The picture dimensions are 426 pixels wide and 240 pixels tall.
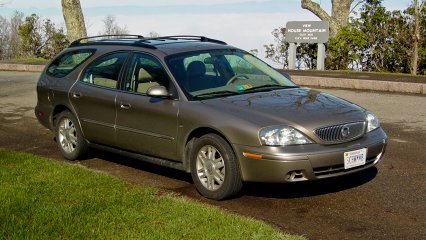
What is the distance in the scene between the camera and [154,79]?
677 cm

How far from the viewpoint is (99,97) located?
725 centimetres

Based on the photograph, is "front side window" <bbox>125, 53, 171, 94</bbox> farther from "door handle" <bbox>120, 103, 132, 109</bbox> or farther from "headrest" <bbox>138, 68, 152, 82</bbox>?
"door handle" <bbox>120, 103, 132, 109</bbox>

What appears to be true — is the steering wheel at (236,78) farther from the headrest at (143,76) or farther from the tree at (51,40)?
the tree at (51,40)

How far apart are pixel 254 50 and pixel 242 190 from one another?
61.2ft

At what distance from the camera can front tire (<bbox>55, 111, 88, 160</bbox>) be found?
7711 millimetres

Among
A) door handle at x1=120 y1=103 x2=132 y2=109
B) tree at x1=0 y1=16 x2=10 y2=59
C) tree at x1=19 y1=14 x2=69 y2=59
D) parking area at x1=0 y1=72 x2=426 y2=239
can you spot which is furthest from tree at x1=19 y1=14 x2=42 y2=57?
door handle at x1=120 y1=103 x2=132 y2=109

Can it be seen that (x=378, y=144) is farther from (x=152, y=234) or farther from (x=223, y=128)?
(x=152, y=234)

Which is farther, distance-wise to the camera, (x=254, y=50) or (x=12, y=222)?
(x=254, y=50)

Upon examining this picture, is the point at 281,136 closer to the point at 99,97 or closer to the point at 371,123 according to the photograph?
the point at 371,123

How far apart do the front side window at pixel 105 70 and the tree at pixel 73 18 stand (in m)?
16.3

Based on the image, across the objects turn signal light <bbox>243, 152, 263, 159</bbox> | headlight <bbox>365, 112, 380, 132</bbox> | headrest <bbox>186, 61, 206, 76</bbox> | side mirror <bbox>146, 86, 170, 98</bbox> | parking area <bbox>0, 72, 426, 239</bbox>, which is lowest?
parking area <bbox>0, 72, 426, 239</bbox>

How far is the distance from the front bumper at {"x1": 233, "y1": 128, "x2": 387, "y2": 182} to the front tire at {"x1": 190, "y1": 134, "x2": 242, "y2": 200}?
11 centimetres

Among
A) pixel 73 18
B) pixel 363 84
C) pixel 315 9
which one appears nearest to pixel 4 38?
pixel 73 18

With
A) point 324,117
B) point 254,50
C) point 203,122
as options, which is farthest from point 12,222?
point 254,50
